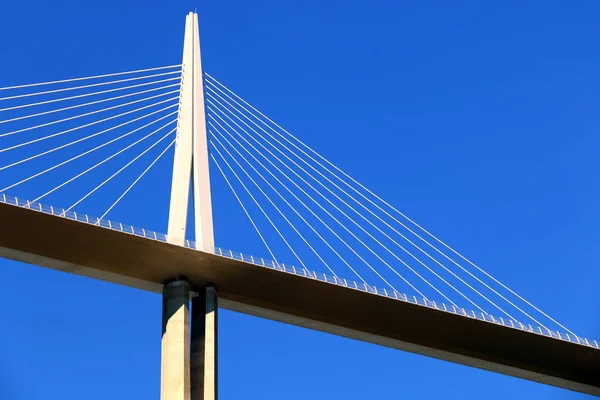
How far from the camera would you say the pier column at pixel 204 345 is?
35500mm

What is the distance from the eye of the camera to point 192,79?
39.3 meters

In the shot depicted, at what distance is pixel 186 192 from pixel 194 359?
16.5 feet

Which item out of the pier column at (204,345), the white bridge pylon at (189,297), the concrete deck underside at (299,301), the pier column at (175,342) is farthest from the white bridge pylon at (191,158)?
the pier column at (204,345)

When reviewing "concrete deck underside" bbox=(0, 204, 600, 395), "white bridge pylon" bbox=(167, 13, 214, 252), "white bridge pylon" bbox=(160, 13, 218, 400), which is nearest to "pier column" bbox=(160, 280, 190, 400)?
"white bridge pylon" bbox=(160, 13, 218, 400)

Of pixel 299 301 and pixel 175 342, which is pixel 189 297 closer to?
pixel 175 342

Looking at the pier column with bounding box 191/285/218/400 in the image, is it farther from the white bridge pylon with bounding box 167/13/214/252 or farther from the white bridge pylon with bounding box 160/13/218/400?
the white bridge pylon with bounding box 167/13/214/252

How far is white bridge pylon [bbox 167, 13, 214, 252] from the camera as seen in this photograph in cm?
3594

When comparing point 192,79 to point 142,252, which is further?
point 192,79

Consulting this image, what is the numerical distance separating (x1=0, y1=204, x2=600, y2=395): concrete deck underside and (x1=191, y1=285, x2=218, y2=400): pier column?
1.99 ft

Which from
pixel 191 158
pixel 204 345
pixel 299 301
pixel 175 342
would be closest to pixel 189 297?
pixel 204 345

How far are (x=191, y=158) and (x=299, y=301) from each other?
18.7 ft

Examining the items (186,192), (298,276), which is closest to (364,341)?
(298,276)

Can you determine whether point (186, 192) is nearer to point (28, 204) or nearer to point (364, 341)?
point (28, 204)

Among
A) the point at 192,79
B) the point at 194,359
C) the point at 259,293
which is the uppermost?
the point at 192,79
